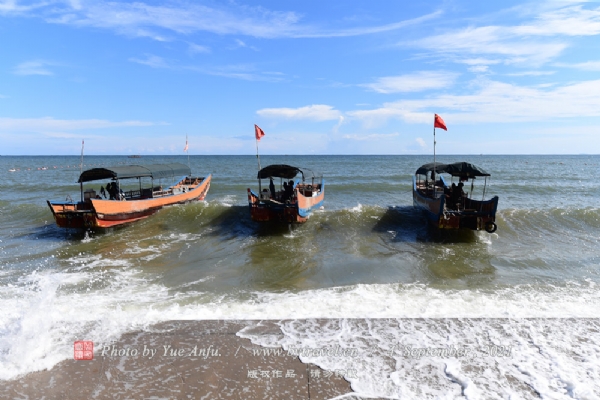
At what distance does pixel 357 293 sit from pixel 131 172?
10771 mm

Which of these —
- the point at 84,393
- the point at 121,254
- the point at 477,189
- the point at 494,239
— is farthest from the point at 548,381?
the point at 477,189

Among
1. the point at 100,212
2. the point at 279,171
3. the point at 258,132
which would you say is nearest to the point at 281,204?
the point at 279,171

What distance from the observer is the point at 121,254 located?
1076cm

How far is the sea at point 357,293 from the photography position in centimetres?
477

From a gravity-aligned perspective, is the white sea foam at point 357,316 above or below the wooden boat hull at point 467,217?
below

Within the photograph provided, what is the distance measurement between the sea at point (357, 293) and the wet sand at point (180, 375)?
0.28m

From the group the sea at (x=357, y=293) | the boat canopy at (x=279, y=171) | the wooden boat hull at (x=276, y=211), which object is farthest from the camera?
the boat canopy at (x=279, y=171)

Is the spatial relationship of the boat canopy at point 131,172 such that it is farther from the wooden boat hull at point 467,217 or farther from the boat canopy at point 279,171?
the wooden boat hull at point 467,217

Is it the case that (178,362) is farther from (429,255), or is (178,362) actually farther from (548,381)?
(429,255)

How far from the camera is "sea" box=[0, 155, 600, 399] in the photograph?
4.77m

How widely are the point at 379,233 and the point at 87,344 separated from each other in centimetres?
999

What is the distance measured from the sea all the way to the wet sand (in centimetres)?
28

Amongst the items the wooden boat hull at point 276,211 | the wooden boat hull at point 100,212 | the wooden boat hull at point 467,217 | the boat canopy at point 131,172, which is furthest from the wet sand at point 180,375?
the boat canopy at point 131,172

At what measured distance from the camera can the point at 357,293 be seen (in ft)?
24.1
